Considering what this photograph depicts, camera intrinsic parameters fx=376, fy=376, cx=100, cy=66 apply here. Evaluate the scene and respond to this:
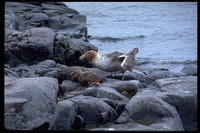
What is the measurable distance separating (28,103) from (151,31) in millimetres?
18876

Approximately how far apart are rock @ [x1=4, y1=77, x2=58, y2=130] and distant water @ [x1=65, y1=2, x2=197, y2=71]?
755cm

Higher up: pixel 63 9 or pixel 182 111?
pixel 63 9

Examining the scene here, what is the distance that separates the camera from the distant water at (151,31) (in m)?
16.6

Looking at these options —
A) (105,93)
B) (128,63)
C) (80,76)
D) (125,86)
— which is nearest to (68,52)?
(128,63)

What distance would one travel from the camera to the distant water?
16.6 meters

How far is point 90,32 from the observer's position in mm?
24219

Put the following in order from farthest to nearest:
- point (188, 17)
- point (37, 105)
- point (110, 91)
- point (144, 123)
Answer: point (188, 17), point (110, 91), point (37, 105), point (144, 123)

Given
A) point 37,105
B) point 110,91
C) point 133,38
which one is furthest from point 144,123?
point 133,38

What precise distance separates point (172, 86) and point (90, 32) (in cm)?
1678

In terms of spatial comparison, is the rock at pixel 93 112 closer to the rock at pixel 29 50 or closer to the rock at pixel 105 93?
the rock at pixel 105 93

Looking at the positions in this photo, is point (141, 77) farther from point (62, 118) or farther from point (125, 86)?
point (62, 118)

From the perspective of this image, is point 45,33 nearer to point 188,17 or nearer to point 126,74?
point 126,74

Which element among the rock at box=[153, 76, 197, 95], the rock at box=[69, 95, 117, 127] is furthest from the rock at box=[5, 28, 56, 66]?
the rock at box=[69, 95, 117, 127]

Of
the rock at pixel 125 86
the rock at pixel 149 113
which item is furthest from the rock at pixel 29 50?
the rock at pixel 149 113
